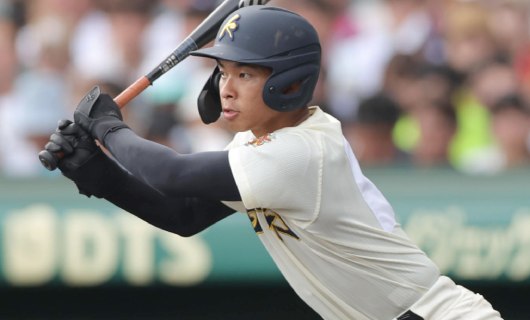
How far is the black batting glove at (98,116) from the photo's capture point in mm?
3471

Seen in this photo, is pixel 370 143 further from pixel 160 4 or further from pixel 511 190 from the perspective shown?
pixel 160 4

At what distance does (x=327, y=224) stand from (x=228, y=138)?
369 cm

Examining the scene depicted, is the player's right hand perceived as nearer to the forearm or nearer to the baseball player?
the baseball player

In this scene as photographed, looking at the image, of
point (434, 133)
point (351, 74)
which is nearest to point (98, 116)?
point (434, 133)

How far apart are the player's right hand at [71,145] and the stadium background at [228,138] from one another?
2.64m

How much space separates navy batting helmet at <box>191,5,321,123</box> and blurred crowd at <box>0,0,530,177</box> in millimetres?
3285

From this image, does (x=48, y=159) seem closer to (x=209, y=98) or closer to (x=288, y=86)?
(x=209, y=98)

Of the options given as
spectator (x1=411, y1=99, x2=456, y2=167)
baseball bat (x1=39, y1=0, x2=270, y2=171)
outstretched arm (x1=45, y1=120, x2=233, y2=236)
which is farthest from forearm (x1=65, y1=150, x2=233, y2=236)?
spectator (x1=411, y1=99, x2=456, y2=167)

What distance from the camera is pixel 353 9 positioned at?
8.11m

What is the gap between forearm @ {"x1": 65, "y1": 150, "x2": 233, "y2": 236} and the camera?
385cm

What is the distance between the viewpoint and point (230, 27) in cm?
345

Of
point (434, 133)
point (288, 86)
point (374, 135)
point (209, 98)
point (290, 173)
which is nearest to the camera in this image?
point (290, 173)

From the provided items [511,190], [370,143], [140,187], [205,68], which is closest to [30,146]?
[205,68]

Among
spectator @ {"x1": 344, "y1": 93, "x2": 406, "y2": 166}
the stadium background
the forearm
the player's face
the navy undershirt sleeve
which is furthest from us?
spectator @ {"x1": 344, "y1": 93, "x2": 406, "y2": 166}
